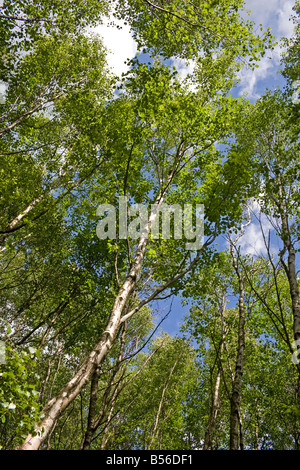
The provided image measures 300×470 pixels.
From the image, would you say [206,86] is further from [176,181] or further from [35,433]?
[35,433]

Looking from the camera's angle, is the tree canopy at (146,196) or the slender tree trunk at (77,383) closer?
the slender tree trunk at (77,383)

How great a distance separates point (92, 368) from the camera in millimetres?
3494

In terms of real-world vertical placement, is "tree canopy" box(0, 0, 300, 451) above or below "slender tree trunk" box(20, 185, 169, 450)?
above

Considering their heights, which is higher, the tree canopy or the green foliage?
the tree canopy

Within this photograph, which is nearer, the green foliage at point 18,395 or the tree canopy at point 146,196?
the green foliage at point 18,395

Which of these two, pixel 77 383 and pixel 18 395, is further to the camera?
pixel 77 383

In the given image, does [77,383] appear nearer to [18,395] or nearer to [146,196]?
[18,395]

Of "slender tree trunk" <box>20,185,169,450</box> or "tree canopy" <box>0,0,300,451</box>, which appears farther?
"tree canopy" <box>0,0,300,451</box>

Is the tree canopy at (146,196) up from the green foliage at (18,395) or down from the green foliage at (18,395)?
up

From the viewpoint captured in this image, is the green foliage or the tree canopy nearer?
the green foliage

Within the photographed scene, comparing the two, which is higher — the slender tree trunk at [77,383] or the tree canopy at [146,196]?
the tree canopy at [146,196]

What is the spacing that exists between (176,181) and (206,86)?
3.45 metres

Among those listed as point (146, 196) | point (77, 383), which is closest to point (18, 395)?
point (77, 383)
